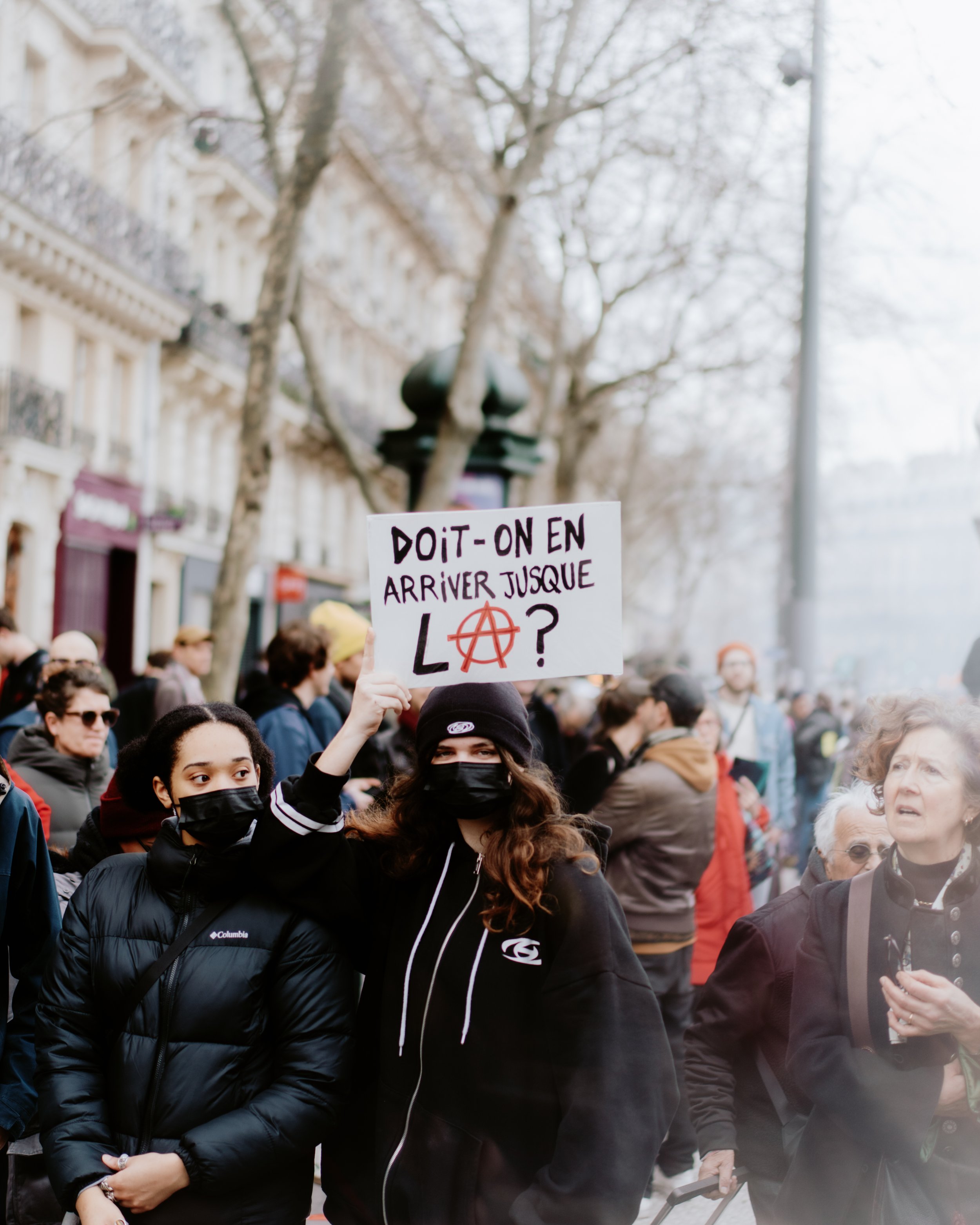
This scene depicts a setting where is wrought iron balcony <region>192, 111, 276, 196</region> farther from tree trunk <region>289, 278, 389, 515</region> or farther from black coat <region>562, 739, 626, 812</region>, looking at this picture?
black coat <region>562, 739, 626, 812</region>

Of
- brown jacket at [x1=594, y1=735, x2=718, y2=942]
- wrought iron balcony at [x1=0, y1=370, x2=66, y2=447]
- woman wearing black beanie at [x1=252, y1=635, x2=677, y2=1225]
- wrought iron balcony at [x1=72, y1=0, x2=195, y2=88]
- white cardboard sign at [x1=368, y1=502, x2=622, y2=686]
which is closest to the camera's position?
woman wearing black beanie at [x1=252, y1=635, x2=677, y2=1225]

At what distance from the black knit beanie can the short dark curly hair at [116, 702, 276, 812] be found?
0.39m

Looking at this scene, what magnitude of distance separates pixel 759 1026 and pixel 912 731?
83 centimetres

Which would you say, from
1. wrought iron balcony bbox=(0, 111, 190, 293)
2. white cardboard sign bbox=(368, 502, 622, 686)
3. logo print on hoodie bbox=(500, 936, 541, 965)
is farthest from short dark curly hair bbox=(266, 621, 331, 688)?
wrought iron balcony bbox=(0, 111, 190, 293)

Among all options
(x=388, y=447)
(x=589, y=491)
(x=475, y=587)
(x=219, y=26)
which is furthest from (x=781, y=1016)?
(x=589, y=491)

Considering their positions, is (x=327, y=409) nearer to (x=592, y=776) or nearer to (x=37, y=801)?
(x=592, y=776)

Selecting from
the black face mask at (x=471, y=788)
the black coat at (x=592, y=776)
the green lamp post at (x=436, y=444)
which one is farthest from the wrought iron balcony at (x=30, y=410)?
the black face mask at (x=471, y=788)

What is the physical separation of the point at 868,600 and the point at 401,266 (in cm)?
3036

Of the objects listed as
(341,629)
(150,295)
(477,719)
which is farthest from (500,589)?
(150,295)

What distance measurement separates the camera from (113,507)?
23219mm

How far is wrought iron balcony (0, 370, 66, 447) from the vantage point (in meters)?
19.9

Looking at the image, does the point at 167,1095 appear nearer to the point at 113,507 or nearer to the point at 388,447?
the point at 388,447

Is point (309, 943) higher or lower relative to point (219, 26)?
lower

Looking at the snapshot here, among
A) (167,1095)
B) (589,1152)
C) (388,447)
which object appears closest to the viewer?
(589,1152)
